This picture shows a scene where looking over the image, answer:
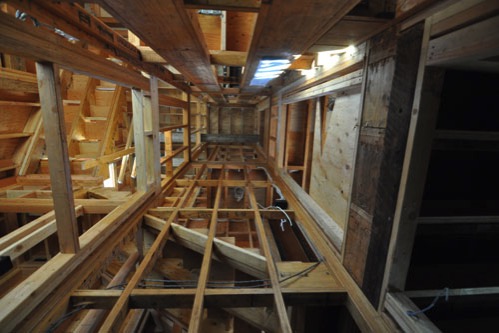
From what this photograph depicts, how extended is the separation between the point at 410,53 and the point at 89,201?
8.73ft

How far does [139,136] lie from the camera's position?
2295 millimetres

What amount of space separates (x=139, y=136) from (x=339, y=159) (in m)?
2.01

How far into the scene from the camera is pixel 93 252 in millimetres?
1479

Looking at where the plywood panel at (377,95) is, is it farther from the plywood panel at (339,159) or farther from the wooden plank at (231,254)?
the wooden plank at (231,254)

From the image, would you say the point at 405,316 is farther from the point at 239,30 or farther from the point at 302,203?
the point at 239,30

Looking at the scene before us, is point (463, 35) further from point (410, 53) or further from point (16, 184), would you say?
point (16, 184)

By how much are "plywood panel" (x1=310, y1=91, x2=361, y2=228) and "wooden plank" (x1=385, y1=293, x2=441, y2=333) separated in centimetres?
81

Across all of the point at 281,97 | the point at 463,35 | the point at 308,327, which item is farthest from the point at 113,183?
the point at 463,35

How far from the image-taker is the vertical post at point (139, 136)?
222cm

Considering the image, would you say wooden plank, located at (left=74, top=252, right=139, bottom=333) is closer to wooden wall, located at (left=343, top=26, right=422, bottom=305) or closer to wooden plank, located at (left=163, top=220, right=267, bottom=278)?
wooden plank, located at (left=163, top=220, right=267, bottom=278)

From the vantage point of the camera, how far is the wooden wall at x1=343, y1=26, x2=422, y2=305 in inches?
38.4

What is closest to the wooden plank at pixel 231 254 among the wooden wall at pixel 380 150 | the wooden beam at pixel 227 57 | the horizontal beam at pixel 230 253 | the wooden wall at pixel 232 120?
the horizontal beam at pixel 230 253

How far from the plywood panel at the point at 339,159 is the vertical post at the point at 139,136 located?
6.38ft

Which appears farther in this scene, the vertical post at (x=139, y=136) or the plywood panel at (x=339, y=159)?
the vertical post at (x=139, y=136)
